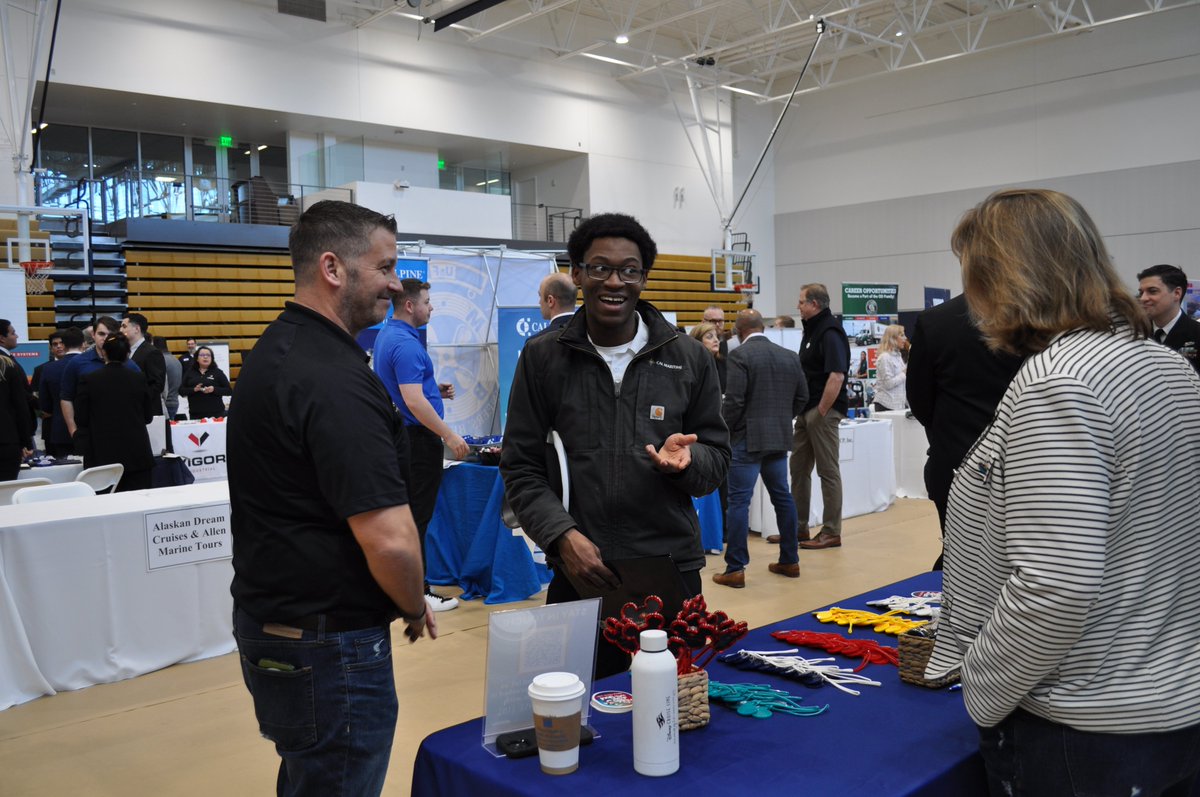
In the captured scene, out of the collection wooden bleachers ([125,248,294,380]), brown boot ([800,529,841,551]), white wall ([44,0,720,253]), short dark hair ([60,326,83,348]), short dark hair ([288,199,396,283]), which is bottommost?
A: brown boot ([800,529,841,551])

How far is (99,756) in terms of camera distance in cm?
307

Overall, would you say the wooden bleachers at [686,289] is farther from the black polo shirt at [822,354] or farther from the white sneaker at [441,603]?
the white sneaker at [441,603]

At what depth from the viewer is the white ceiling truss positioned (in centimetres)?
1534

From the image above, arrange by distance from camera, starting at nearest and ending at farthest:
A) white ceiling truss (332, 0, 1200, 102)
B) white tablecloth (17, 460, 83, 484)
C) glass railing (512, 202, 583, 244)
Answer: white tablecloth (17, 460, 83, 484)
white ceiling truss (332, 0, 1200, 102)
glass railing (512, 202, 583, 244)

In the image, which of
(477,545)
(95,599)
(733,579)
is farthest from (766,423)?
(95,599)

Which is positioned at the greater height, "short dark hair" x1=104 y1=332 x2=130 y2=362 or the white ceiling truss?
the white ceiling truss

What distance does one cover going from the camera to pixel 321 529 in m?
1.48

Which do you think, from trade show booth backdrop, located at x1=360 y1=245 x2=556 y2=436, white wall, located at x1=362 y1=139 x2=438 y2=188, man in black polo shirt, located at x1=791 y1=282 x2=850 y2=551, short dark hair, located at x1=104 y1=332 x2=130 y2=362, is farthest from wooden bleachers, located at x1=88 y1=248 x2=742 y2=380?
man in black polo shirt, located at x1=791 y1=282 x2=850 y2=551

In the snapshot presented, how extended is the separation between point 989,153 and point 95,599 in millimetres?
17471

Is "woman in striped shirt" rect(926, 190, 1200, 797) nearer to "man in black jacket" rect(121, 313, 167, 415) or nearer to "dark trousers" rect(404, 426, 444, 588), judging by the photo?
"dark trousers" rect(404, 426, 444, 588)

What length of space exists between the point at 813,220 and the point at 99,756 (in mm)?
19082

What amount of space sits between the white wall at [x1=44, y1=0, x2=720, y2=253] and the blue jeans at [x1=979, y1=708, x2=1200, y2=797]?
47.7 ft

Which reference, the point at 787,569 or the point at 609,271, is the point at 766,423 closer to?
the point at 787,569

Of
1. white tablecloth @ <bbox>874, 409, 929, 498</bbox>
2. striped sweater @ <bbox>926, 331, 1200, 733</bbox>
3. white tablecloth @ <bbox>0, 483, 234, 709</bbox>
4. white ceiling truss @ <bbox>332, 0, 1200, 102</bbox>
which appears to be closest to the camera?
striped sweater @ <bbox>926, 331, 1200, 733</bbox>
